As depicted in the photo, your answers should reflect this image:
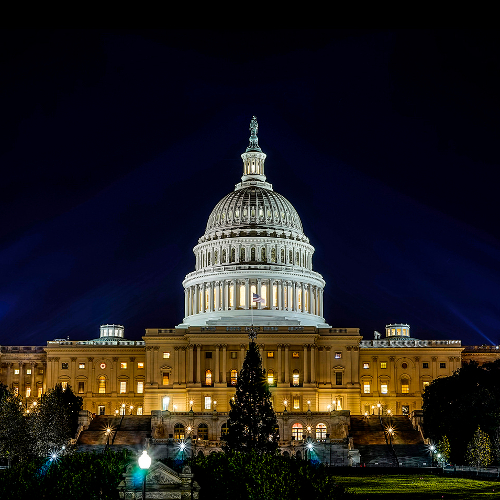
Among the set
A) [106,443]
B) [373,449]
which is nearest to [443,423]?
[373,449]

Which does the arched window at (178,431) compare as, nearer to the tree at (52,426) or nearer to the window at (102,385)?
the tree at (52,426)

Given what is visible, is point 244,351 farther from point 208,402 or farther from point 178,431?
point 178,431

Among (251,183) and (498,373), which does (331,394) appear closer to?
(498,373)

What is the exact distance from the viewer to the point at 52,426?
92.3 m

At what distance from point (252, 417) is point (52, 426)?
820 inches

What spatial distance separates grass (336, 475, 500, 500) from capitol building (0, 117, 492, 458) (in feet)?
125

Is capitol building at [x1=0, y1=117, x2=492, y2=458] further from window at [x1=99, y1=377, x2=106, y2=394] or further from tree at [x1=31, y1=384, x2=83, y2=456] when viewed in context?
tree at [x1=31, y1=384, x2=83, y2=456]

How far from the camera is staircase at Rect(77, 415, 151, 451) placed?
4328 inches

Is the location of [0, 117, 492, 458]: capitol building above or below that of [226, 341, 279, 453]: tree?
above

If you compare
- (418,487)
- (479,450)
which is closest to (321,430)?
(479,450)

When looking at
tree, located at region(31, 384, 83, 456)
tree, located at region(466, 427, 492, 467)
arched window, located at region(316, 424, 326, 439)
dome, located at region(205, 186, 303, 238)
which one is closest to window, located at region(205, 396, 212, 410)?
arched window, located at region(316, 424, 326, 439)

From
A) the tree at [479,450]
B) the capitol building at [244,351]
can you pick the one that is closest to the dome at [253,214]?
the capitol building at [244,351]

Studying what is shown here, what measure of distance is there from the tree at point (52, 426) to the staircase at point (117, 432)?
2.05 metres

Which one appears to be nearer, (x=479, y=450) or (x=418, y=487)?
(x=418, y=487)
